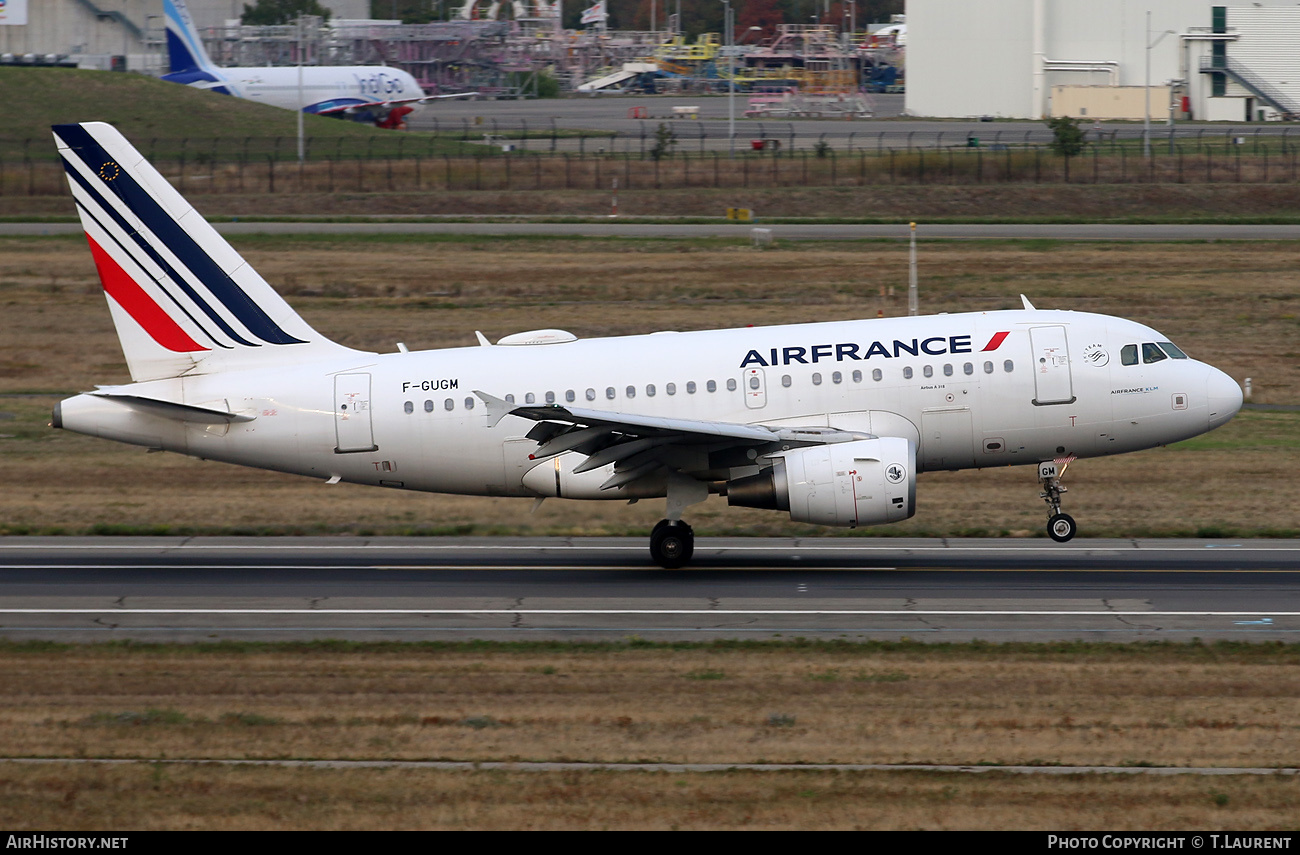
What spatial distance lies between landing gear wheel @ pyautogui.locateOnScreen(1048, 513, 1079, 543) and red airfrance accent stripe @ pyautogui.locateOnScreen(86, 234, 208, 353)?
53.1 ft

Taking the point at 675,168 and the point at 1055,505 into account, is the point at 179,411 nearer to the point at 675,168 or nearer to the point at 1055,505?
the point at 1055,505

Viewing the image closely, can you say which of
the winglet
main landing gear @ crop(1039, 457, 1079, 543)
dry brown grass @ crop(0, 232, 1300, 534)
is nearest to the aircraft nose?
main landing gear @ crop(1039, 457, 1079, 543)

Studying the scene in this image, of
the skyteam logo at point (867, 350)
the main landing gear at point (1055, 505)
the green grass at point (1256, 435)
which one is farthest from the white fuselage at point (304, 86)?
the main landing gear at point (1055, 505)

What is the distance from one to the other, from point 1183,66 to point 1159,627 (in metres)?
116

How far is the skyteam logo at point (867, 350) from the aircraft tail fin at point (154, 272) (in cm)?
871

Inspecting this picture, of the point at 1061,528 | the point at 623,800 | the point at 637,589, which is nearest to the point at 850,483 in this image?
the point at 637,589

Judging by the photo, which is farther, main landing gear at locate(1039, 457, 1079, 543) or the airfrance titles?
main landing gear at locate(1039, 457, 1079, 543)

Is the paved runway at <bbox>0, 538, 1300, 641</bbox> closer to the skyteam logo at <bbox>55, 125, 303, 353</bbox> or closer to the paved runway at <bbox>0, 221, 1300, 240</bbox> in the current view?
the skyteam logo at <bbox>55, 125, 303, 353</bbox>

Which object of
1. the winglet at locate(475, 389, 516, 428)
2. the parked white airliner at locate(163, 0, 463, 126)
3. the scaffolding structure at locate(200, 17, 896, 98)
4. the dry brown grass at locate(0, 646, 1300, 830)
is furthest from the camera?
the scaffolding structure at locate(200, 17, 896, 98)

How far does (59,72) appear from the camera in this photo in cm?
11525

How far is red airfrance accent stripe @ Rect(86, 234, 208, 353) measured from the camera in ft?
86.7

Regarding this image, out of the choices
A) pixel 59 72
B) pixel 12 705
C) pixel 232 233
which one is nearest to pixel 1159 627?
pixel 12 705

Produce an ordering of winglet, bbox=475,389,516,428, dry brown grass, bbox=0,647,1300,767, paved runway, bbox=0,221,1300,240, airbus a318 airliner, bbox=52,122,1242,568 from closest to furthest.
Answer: dry brown grass, bbox=0,647,1300,767
winglet, bbox=475,389,516,428
airbus a318 airliner, bbox=52,122,1242,568
paved runway, bbox=0,221,1300,240

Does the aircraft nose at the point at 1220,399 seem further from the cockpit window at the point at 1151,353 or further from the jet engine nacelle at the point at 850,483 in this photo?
the jet engine nacelle at the point at 850,483
